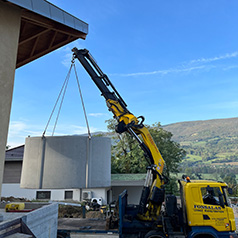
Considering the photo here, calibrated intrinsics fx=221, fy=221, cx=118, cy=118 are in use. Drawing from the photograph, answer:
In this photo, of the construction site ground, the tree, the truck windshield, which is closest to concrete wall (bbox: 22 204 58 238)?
the construction site ground

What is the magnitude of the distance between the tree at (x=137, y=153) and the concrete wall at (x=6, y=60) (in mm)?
24019

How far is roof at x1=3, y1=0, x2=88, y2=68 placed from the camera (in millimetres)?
5372

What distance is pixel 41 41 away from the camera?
732cm

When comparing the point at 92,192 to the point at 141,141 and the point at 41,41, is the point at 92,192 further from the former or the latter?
the point at 41,41

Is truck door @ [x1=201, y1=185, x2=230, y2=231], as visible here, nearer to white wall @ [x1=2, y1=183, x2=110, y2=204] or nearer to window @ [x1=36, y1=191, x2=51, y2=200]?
white wall @ [x1=2, y1=183, x2=110, y2=204]

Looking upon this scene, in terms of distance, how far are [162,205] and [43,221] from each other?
200 inches

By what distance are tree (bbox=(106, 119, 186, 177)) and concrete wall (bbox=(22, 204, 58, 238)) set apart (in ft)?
73.0

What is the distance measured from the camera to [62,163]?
22.7 feet

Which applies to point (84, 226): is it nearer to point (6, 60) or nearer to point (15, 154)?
point (6, 60)

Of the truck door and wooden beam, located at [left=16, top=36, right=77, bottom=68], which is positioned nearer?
wooden beam, located at [left=16, top=36, right=77, bottom=68]

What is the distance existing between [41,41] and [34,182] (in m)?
4.60

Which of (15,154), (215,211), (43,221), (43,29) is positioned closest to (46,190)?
(15,154)

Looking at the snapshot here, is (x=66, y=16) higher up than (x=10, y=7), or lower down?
higher up

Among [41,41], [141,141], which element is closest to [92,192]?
[141,141]
